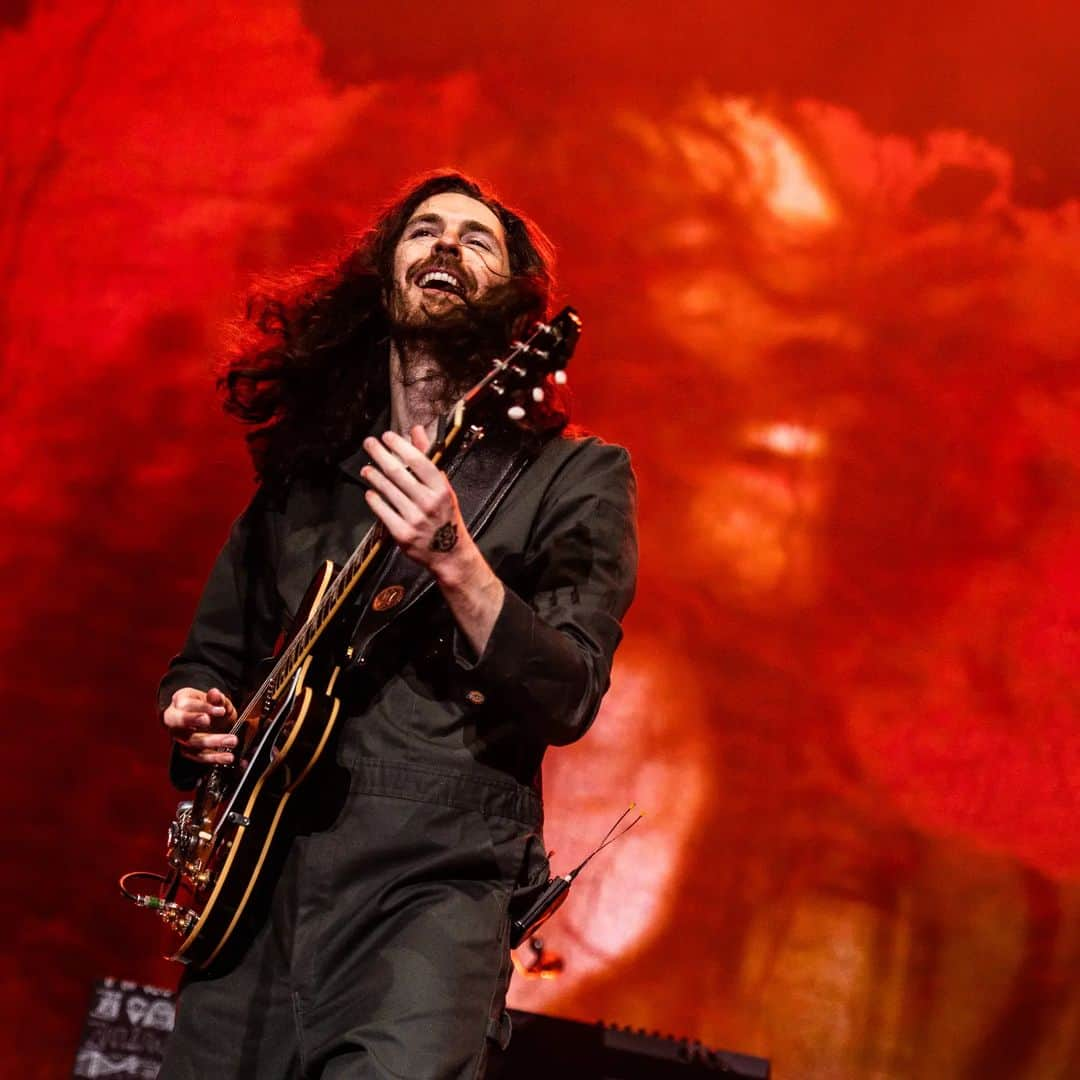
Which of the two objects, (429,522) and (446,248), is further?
(446,248)

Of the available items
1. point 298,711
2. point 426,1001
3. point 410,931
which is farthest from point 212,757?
point 426,1001

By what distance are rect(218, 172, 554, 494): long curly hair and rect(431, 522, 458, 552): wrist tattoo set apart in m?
0.78

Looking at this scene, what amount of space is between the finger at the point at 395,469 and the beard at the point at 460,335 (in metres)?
0.75

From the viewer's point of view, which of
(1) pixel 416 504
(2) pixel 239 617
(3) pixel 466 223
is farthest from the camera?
(3) pixel 466 223

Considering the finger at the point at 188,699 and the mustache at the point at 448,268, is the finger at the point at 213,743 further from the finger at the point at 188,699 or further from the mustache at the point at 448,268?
the mustache at the point at 448,268

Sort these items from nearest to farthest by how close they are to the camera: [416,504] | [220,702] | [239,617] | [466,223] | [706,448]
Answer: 1. [416,504]
2. [220,702]
3. [239,617]
4. [466,223]
5. [706,448]

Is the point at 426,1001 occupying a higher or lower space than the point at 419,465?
lower

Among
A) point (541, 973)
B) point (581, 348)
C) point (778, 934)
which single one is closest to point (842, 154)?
point (581, 348)

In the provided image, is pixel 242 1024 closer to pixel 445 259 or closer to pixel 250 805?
pixel 250 805

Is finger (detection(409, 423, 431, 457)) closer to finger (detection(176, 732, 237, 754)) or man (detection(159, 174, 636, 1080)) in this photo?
man (detection(159, 174, 636, 1080))

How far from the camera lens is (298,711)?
213 centimetres

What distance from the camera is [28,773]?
4.86m

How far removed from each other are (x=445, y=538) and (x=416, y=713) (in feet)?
1.40

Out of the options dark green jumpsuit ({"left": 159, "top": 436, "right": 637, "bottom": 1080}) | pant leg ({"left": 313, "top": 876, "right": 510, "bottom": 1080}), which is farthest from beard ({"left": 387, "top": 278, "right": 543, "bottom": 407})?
pant leg ({"left": 313, "top": 876, "right": 510, "bottom": 1080})
